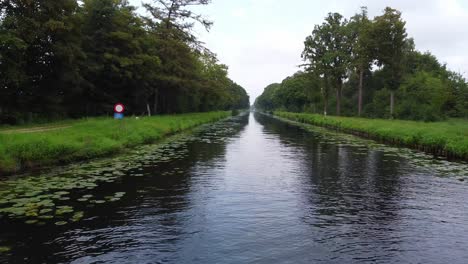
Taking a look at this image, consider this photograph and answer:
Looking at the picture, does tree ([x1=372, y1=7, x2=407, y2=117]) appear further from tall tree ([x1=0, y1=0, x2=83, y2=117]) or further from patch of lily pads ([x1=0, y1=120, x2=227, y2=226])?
patch of lily pads ([x1=0, y1=120, x2=227, y2=226])

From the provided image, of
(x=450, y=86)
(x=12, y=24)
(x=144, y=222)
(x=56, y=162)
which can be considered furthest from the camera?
(x=450, y=86)

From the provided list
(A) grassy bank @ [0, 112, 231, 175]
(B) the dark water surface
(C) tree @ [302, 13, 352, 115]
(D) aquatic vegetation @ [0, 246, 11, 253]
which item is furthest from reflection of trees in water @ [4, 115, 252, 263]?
(C) tree @ [302, 13, 352, 115]

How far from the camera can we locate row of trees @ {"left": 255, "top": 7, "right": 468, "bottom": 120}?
45594 mm

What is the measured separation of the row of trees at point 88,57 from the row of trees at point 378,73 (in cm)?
1962

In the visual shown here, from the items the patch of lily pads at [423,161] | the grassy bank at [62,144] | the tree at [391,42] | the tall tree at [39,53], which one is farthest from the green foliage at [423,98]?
the tall tree at [39,53]

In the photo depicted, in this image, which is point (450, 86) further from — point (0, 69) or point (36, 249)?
point (36, 249)

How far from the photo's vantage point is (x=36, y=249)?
755 centimetres

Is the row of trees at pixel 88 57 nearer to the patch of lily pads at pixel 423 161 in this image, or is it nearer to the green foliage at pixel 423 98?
the patch of lily pads at pixel 423 161

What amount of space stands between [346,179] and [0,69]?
23661 mm

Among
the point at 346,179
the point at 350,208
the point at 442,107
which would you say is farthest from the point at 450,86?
the point at 350,208

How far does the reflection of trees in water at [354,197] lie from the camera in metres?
9.09

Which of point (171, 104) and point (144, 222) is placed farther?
point (171, 104)

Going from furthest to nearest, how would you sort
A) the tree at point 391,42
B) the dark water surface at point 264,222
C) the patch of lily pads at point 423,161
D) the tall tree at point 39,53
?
1. the tree at point 391,42
2. the tall tree at point 39,53
3. the patch of lily pads at point 423,161
4. the dark water surface at point 264,222

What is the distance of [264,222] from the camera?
9.52 m
